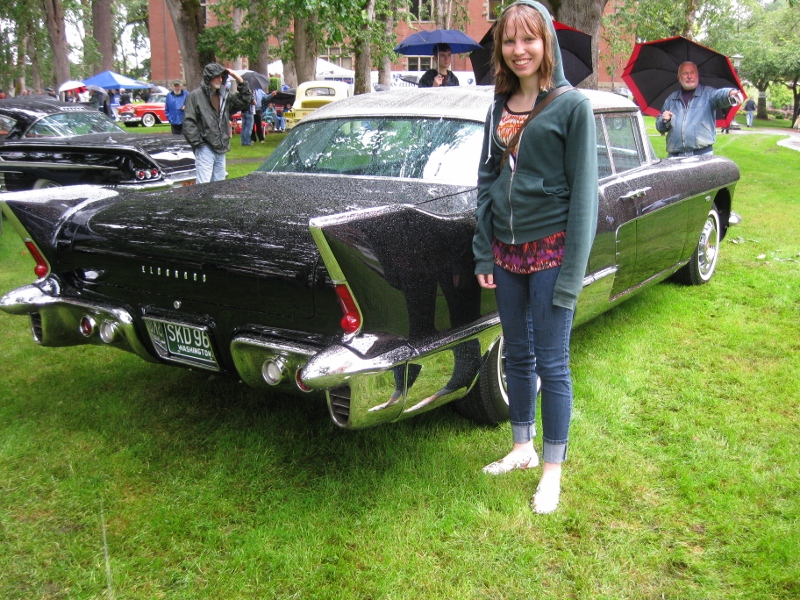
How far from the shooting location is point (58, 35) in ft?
80.2

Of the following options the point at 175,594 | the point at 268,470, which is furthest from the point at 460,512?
the point at 175,594

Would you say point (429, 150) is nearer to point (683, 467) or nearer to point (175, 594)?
point (683, 467)

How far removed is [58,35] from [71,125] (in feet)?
56.3

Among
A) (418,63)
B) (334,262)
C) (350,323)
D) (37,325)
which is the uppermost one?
(334,262)

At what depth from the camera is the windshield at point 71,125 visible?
9586 millimetres

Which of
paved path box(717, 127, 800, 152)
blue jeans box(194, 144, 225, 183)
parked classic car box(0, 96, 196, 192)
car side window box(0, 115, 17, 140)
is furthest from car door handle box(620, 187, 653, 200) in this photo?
paved path box(717, 127, 800, 152)

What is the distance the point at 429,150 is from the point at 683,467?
1.91 m

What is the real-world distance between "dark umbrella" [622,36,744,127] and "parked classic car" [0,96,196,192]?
493cm

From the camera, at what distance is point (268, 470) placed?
10.7 feet

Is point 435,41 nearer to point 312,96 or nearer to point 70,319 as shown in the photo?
point 312,96

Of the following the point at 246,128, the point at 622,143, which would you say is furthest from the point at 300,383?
the point at 246,128

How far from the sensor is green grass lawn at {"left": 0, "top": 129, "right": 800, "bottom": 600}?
2.57m

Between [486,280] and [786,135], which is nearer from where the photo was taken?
[486,280]

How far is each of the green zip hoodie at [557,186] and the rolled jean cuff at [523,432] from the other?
2.09 feet
